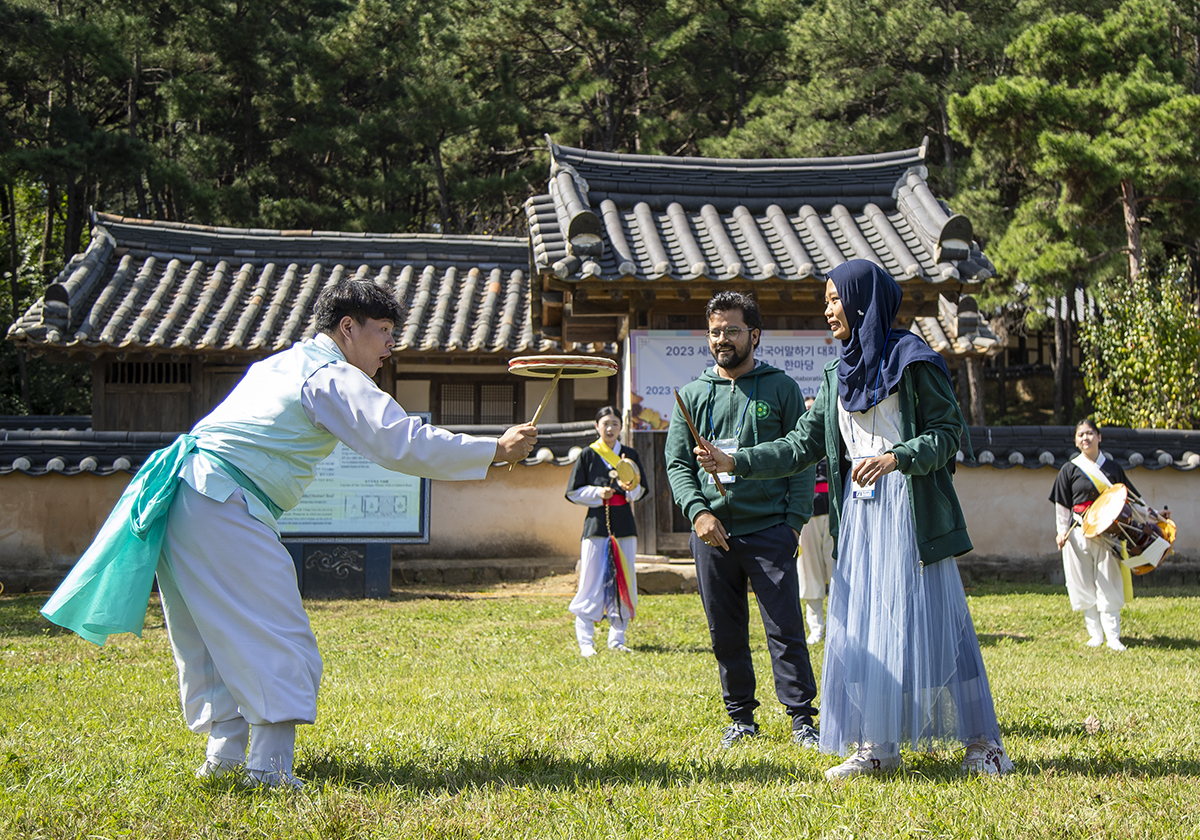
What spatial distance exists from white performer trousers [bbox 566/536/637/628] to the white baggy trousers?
442cm

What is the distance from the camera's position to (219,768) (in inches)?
143

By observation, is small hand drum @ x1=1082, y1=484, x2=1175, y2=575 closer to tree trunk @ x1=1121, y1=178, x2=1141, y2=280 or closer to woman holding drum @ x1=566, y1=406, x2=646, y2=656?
woman holding drum @ x1=566, y1=406, x2=646, y2=656

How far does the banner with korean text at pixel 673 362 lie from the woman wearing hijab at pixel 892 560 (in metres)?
6.55

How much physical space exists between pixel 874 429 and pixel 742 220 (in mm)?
7598

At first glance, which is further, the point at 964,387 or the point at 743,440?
the point at 964,387

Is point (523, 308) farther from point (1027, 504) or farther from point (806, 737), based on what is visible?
point (806, 737)

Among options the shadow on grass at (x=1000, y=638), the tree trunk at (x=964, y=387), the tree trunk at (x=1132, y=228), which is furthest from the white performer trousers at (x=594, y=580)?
the tree trunk at (x=964, y=387)

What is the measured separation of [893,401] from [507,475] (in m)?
9.30

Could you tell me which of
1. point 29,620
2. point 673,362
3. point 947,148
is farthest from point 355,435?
point 947,148

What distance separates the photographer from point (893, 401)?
12.9 feet

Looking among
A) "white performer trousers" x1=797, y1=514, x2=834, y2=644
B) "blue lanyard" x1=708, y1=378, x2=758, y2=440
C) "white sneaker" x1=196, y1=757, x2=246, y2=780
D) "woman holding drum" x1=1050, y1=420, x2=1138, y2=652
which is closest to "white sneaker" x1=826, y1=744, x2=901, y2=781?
"blue lanyard" x1=708, y1=378, x2=758, y2=440

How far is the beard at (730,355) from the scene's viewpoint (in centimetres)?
466

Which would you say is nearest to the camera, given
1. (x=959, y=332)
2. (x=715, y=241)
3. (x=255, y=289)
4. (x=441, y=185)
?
(x=715, y=241)

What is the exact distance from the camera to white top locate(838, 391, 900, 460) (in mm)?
3930
